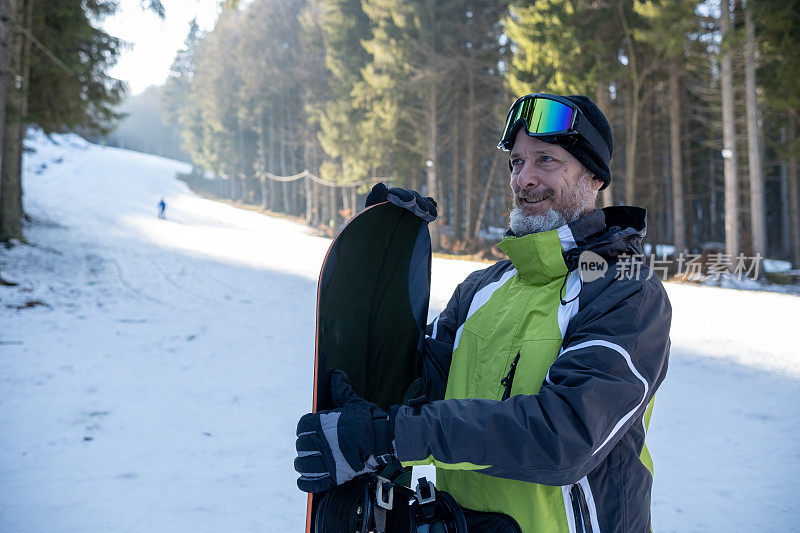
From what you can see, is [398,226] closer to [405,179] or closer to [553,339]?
[553,339]

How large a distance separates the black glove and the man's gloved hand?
768 mm

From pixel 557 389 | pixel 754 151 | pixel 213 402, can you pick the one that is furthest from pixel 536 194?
pixel 754 151

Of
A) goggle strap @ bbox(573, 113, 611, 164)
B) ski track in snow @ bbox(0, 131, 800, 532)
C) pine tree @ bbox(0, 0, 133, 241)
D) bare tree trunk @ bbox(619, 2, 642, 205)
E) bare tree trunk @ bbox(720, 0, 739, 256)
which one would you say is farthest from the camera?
bare tree trunk @ bbox(619, 2, 642, 205)

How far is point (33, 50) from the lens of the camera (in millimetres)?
12680

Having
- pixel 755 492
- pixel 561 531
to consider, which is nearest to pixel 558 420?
pixel 561 531

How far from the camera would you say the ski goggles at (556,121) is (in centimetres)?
186

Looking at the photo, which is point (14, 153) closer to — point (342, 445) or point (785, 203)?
point (342, 445)

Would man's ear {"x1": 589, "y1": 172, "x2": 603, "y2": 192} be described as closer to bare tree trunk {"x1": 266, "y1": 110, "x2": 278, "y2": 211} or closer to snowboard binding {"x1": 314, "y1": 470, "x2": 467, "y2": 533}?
snowboard binding {"x1": 314, "y1": 470, "x2": 467, "y2": 533}

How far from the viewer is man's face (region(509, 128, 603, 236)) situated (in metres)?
1.88

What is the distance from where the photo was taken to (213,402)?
576 centimetres

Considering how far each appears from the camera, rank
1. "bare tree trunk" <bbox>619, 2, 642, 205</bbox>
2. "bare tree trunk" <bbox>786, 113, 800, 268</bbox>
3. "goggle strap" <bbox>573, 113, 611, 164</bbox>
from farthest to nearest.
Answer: "bare tree trunk" <bbox>786, 113, 800, 268</bbox>
"bare tree trunk" <bbox>619, 2, 642, 205</bbox>
"goggle strap" <bbox>573, 113, 611, 164</bbox>

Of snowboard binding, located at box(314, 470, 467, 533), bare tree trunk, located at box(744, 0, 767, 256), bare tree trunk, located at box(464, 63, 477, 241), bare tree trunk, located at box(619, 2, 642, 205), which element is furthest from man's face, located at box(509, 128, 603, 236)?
bare tree trunk, located at box(464, 63, 477, 241)

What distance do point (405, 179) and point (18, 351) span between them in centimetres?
1880

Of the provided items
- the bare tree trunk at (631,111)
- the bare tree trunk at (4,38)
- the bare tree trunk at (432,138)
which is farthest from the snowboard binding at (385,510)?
the bare tree trunk at (432,138)
